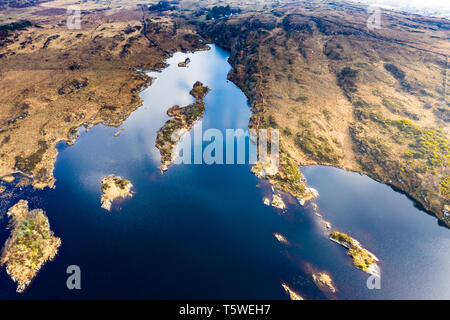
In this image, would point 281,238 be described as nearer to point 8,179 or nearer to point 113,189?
point 113,189

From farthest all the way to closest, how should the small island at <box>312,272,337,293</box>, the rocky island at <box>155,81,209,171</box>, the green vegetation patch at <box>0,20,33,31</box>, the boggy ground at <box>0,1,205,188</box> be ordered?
1. the green vegetation patch at <box>0,20,33,31</box>
2. the rocky island at <box>155,81,209,171</box>
3. the boggy ground at <box>0,1,205,188</box>
4. the small island at <box>312,272,337,293</box>

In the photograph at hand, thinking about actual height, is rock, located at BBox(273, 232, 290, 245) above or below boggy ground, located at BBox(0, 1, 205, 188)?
below

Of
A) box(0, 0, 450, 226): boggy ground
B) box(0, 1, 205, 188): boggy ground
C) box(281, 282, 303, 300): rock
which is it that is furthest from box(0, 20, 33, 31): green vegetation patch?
box(281, 282, 303, 300): rock

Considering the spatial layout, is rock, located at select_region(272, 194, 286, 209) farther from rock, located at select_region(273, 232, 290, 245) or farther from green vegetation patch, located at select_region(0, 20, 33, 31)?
green vegetation patch, located at select_region(0, 20, 33, 31)

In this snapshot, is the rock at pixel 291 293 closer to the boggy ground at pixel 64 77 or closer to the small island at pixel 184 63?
the boggy ground at pixel 64 77

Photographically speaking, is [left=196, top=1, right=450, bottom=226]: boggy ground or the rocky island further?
the rocky island

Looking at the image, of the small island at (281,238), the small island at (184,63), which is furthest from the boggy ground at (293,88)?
the small island at (281,238)

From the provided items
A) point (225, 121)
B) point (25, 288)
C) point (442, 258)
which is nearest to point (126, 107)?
point (225, 121)
